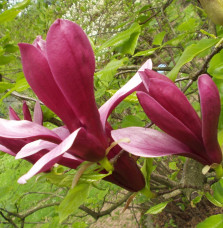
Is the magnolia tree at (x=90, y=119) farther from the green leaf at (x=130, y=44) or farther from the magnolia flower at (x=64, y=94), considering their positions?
the green leaf at (x=130, y=44)

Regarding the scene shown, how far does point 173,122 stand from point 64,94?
0.42ft

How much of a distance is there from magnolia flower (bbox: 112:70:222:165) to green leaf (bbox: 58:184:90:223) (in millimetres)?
122

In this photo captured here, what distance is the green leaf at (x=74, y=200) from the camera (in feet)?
1.38

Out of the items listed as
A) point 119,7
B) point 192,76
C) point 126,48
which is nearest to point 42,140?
point 192,76

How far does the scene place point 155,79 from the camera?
0.32m

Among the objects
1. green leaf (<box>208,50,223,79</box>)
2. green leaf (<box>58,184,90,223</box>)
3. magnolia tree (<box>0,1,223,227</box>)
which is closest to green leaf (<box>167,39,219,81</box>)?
green leaf (<box>208,50,223,79</box>)

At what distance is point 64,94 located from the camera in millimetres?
324

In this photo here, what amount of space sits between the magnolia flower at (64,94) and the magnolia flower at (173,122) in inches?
1.4

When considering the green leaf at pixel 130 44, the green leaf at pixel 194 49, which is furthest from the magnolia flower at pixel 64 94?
the green leaf at pixel 130 44

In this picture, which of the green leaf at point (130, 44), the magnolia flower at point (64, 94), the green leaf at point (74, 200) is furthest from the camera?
the green leaf at point (130, 44)

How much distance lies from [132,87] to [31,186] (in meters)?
1.33

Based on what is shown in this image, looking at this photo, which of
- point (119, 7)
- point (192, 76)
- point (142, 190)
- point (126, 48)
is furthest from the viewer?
point (119, 7)

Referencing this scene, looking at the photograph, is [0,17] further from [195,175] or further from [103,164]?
[195,175]

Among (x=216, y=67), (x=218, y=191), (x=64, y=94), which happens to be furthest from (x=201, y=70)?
(x=64, y=94)
